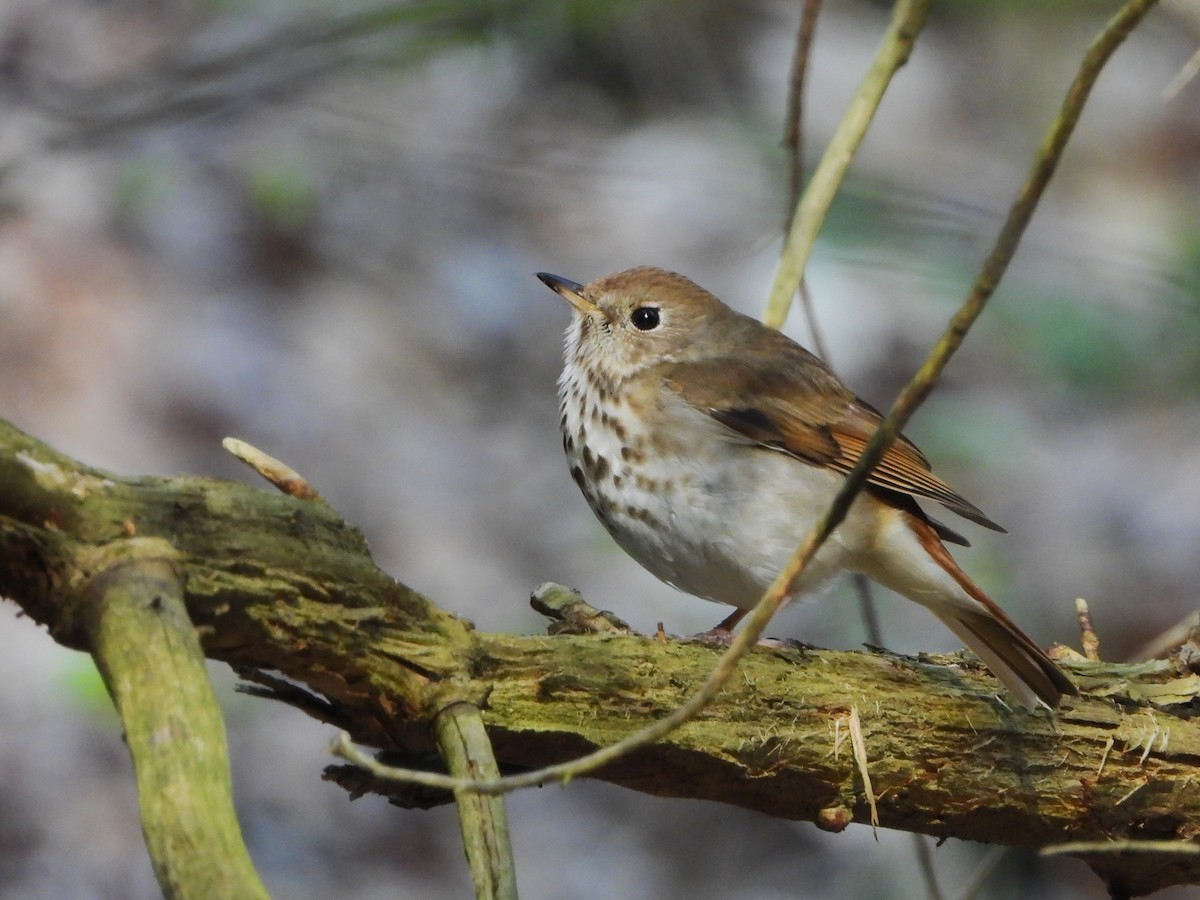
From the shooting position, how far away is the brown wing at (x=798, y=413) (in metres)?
3.25

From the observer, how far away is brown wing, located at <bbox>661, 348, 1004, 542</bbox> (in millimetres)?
3250

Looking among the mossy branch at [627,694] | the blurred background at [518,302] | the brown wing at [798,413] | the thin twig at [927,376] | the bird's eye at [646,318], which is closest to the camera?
the thin twig at [927,376]

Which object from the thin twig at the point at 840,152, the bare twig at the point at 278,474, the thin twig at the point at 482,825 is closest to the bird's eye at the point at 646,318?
the thin twig at the point at 840,152

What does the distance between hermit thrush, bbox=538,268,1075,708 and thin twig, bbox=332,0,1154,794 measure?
3.90ft

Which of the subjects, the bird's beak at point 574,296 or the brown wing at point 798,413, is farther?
the bird's beak at point 574,296

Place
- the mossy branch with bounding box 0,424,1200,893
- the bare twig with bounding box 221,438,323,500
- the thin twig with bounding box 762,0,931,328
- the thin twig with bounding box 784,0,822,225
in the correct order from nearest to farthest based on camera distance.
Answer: the mossy branch with bounding box 0,424,1200,893 → the bare twig with bounding box 221,438,323,500 → the thin twig with bounding box 762,0,931,328 → the thin twig with bounding box 784,0,822,225

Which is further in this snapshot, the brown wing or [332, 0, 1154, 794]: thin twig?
the brown wing

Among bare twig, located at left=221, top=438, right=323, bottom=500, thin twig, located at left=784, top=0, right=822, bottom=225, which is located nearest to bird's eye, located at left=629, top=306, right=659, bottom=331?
thin twig, located at left=784, top=0, right=822, bottom=225

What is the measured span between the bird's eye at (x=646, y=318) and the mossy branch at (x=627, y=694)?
1.27 meters

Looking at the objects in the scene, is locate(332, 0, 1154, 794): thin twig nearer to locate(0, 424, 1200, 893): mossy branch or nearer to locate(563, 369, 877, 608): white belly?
locate(0, 424, 1200, 893): mossy branch

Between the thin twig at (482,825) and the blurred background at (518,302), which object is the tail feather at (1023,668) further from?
the blurred background at (518,302)

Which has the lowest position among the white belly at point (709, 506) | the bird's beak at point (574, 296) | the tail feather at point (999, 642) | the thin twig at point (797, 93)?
the tail feather at point (999, 642)

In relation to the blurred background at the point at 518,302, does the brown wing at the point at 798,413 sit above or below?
below

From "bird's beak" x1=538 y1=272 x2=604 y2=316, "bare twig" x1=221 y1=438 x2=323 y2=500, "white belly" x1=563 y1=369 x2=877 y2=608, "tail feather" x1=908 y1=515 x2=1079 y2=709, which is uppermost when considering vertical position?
"bird's beak" x1=538 y1=272 x2=604 y2=316
